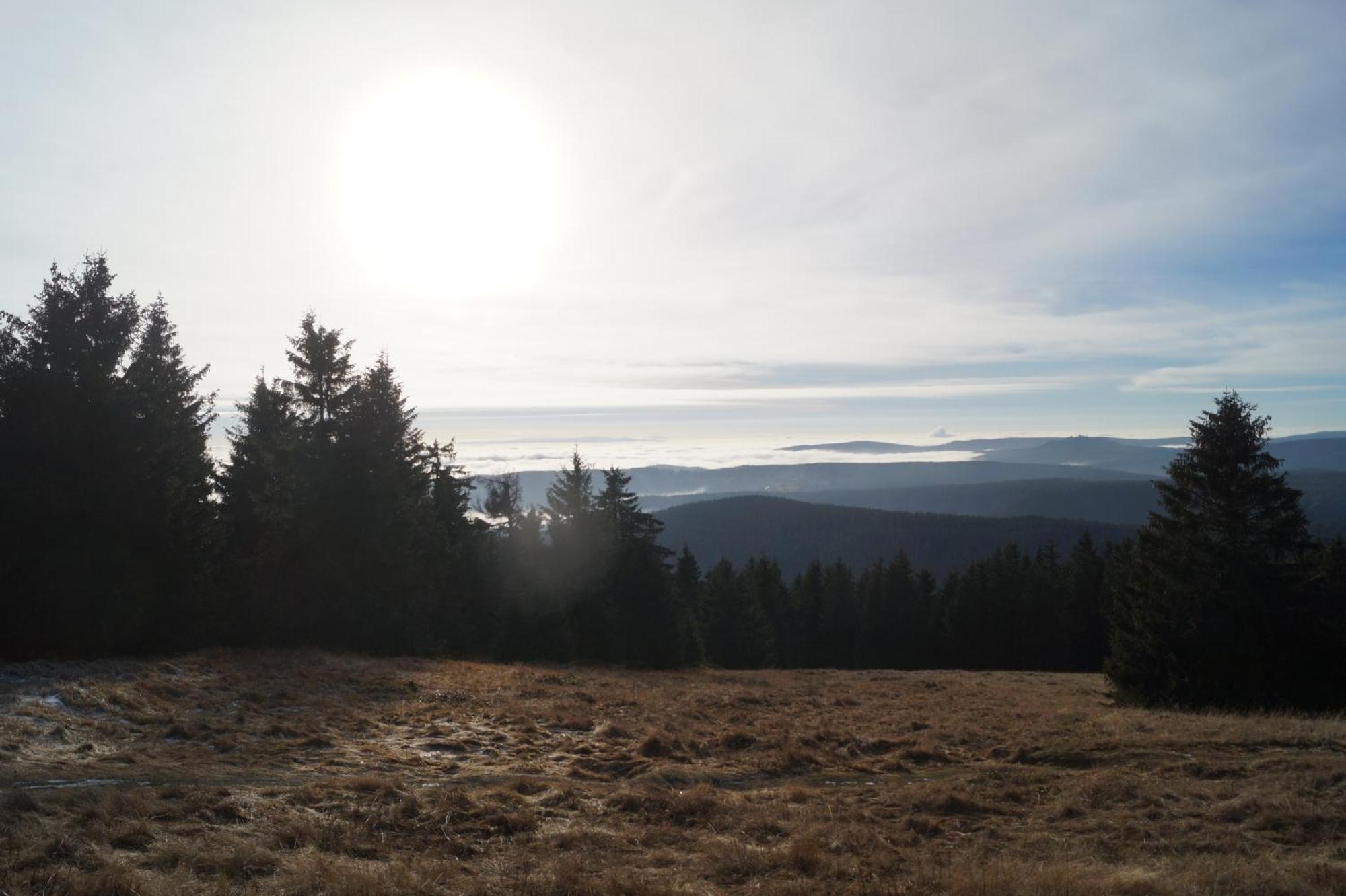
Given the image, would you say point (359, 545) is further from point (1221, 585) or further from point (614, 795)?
point (1221, 585)

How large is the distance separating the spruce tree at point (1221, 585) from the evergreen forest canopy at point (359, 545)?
0.23 ft

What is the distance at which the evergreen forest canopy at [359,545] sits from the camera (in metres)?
19.4

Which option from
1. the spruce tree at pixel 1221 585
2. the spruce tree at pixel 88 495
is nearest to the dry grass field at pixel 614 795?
the spruce tree at pixel 88 495

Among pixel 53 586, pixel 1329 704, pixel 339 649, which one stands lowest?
pixel 1329 704

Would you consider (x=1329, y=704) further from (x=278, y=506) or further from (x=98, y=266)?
(x=98, y=266)

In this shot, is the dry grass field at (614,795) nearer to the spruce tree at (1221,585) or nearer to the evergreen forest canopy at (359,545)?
the evergreen forest canopy at (359,545)

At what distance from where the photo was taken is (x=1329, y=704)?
22578 mm

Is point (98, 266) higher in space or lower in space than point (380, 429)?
higher

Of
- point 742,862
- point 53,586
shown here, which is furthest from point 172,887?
point 53,586

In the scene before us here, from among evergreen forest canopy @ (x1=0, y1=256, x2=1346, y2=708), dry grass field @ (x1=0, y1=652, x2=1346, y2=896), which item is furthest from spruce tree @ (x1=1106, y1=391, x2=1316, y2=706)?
dry grass field @ (x1=0, y1=652, x2=1346, y2=896)

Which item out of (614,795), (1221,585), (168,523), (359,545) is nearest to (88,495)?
(168,523)

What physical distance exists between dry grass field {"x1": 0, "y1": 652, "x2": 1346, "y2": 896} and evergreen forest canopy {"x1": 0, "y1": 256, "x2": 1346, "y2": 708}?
497 cm

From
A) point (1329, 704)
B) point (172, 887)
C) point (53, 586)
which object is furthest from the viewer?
point (1329, 704)

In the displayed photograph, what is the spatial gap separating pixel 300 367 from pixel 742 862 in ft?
83.8
